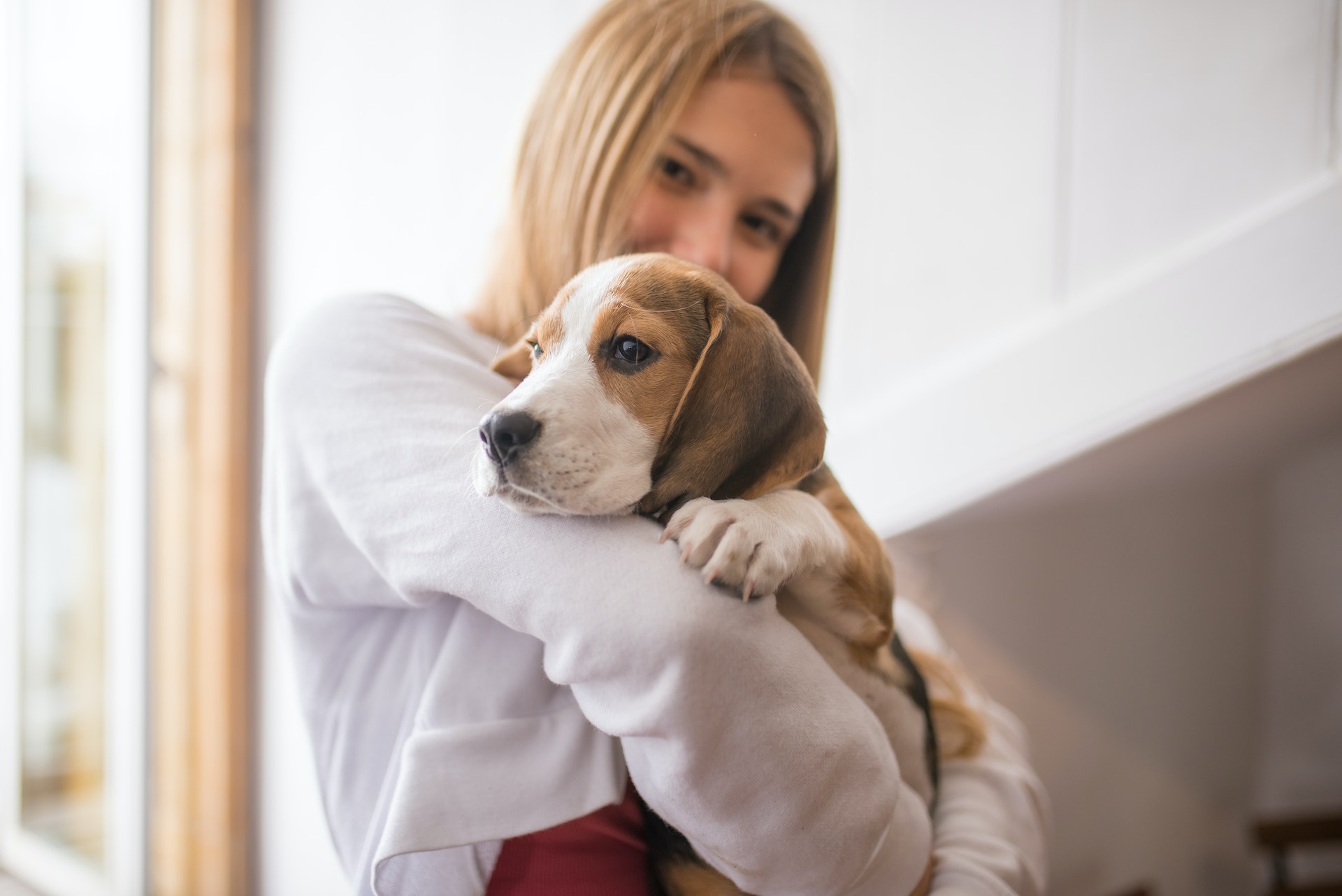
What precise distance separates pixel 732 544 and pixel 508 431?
0.22m

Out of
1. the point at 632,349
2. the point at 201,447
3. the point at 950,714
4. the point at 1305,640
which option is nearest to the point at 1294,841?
the point at 1305,640

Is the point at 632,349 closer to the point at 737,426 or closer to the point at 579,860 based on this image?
the point at 737,426

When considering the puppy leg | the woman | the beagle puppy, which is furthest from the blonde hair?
the puppy leg

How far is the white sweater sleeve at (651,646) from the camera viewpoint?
2.18ft

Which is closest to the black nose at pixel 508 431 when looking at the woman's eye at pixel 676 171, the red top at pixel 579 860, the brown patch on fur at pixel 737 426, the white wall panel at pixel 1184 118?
the brown patch on fur at pixel 737 426

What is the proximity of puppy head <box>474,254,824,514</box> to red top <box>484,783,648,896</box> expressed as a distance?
459 mm

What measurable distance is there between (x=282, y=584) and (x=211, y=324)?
1.14 m

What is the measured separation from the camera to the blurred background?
132 cm

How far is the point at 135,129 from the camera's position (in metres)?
1.78

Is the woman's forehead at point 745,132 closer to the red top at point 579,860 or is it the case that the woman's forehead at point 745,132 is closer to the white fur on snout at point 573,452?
the white fur on snout at point 573,452

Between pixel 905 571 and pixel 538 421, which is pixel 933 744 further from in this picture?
pixel 538 421

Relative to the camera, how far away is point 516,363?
2.75 ft

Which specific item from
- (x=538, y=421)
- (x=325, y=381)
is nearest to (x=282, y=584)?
(x=325, y=381)

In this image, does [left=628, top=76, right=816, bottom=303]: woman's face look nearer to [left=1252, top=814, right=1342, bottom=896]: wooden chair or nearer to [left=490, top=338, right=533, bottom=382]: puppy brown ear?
[left=490, top=338, right=533, bottom=382]: puppy brown ear
